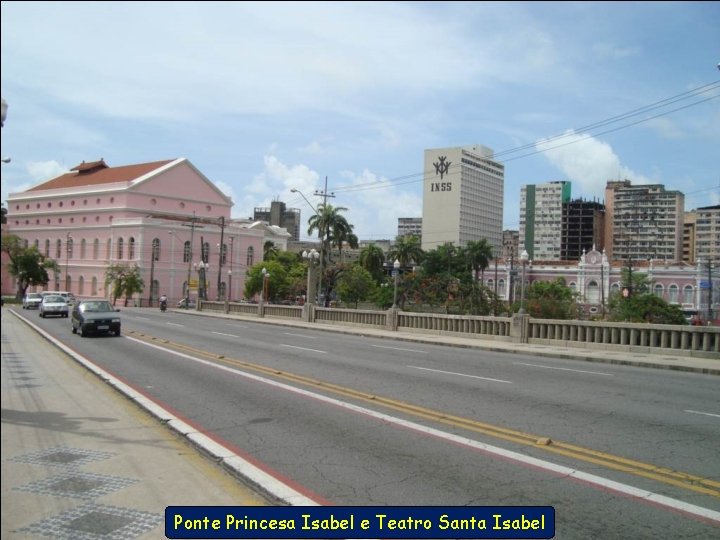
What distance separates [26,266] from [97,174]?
108ft

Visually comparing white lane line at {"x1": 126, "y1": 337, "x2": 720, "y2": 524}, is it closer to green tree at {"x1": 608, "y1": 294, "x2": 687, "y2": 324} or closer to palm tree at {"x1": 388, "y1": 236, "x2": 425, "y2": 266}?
green tree at {"x1": 608, "y1": 294, "x2": 687, "y2": 324}

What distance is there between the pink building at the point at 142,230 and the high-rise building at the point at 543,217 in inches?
3362

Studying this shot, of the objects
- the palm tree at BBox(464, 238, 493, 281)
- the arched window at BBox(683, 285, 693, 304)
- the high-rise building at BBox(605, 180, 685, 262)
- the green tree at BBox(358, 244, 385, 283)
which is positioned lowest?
the arched window at BBox(683, 285, 693, 304)

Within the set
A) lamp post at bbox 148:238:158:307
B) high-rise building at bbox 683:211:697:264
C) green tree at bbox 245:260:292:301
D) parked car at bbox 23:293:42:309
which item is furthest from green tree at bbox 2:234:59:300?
high-rise building at bbox 683:211:697:264

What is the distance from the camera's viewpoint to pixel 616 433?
30.2 feet

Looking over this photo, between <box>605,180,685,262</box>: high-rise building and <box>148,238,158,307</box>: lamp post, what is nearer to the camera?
<box>605,180,685,262</box>: high-rise building

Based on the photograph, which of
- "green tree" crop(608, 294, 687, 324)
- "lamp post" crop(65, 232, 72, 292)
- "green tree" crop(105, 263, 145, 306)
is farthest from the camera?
"lamp post" crop(65, 232, 72, 292)

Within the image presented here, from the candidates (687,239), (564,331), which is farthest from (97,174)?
(564,331)

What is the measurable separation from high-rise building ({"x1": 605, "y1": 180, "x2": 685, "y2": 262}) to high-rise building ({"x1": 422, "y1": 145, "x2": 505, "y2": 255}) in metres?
25.8

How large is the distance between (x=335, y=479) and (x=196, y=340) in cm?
1990

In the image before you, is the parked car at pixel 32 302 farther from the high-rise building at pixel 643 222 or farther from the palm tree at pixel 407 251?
the high-rise building at pixel 643 222

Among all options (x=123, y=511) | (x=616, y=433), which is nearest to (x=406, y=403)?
(x=616, y=433)

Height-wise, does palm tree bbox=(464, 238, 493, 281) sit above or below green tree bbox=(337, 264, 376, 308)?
above

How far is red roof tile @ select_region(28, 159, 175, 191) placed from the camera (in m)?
96.2
